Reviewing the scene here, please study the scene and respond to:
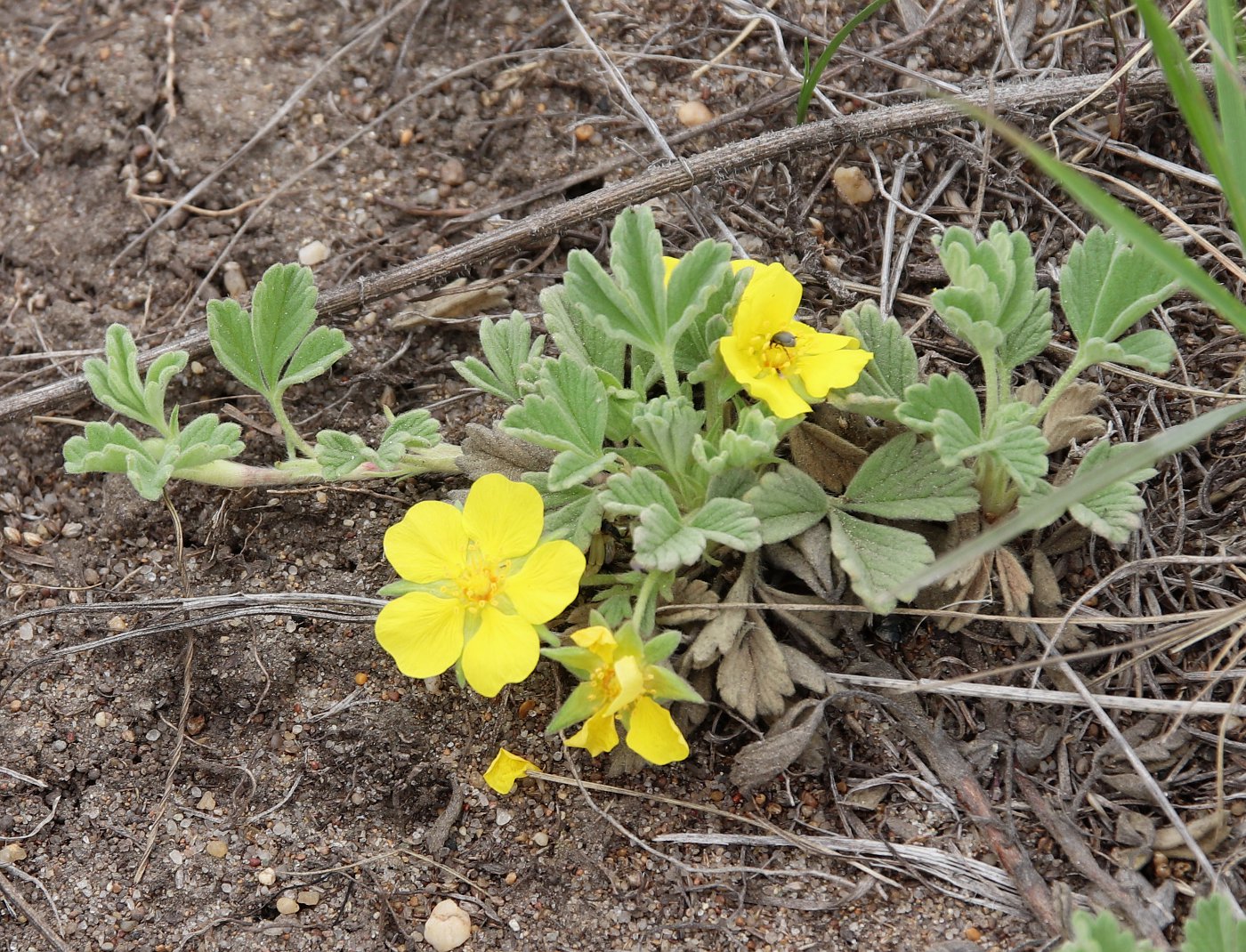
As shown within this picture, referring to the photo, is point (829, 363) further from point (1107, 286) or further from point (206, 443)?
point (206, 443)

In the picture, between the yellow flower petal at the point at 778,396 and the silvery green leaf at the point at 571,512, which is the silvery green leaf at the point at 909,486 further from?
the silvery green leaf at the point at 571,512

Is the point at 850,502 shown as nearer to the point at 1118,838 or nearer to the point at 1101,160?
the point at 1118,838

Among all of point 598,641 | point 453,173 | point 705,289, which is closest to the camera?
point 598,641

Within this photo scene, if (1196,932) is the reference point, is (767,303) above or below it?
above

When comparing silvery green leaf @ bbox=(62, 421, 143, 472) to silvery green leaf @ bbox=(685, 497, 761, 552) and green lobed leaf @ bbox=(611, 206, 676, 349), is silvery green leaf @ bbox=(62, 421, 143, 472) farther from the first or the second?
silvery green leaf @ bbox=(685, 497, 761, 552)

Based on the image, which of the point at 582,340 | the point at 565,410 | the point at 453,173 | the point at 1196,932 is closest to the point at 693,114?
the point at 453,173

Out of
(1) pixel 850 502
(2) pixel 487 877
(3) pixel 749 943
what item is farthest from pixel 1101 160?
(2) pixel 487 877

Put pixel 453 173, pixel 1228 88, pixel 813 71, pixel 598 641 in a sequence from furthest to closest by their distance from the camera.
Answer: pixel 453 173, pixel 813 71, pixel 598 641, pixel 1228 88
